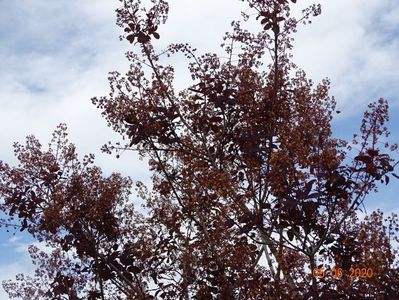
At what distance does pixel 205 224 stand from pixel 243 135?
149 centimetres

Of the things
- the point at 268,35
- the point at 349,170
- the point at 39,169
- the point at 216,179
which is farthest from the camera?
the point at 39,169

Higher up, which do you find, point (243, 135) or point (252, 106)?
point (252, 106)

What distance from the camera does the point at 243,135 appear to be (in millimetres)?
7238

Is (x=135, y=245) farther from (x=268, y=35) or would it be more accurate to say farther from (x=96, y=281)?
(x=268, y=35)

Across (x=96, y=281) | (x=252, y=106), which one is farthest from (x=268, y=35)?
(x=96, y=281)

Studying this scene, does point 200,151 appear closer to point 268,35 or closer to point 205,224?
point 205,224

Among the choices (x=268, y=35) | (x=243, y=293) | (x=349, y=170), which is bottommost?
(x=243, y=293)

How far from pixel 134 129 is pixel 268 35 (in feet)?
7.06

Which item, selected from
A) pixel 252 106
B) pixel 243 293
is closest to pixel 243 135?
pixel 252 106

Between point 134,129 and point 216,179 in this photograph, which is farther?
point 134,129

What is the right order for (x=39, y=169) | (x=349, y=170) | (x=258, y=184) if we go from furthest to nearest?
(x=39, y=169), (x=258, y=184), (x=349, y=170)
